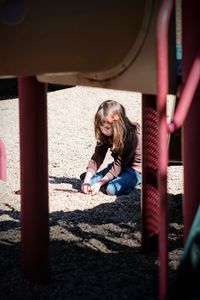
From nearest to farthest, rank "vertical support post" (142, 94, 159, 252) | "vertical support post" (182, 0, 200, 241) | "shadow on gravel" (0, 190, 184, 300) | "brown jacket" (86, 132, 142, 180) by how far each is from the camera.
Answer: "vertical support post" (182, 0, 200, 241)
"shadow on gravel" (0, 190, 184, 300)
"vertical support post" (142, 94, 159, 252)
"brown jacket" (86, 132, 142, 180)

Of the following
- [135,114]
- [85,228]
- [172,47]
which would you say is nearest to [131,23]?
[172,47]

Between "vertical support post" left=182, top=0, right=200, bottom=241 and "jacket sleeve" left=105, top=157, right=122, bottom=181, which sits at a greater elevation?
"vertical support post" left=182, top=0, right=200, bottom=241

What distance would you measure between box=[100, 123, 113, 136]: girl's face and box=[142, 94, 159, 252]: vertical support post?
2166mm

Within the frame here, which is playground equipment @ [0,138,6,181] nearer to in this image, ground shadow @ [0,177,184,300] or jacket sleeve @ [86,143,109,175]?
ground shadow @ [0,177,184,300]

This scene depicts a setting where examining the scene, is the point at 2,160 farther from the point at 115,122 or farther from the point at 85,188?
the point at 115,122

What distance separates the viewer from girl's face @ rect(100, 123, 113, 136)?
537 cm

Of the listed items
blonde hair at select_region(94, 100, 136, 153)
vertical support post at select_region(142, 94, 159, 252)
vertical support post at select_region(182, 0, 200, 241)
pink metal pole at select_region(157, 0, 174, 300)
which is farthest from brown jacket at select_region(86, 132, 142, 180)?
pink metal pole at select_region(157, 0, 174, 300)

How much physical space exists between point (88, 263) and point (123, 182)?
262cm

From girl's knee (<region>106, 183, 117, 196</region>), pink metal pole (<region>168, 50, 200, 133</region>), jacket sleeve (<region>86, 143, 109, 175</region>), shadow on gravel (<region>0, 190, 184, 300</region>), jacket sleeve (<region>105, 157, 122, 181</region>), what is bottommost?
shadow on gravel (<region>0, 190, 184, 300</region>)

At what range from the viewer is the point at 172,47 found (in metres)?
2.22

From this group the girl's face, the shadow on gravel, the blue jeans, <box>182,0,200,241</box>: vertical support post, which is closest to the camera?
<box>182,0,200,241</box>: vertical support post

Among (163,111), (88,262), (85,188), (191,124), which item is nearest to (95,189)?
(85,188)

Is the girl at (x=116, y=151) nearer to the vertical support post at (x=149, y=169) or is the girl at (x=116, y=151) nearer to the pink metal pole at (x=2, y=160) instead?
the pink metal pole at (x=2, y=160)

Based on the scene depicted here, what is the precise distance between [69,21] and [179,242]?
165 centimetres
